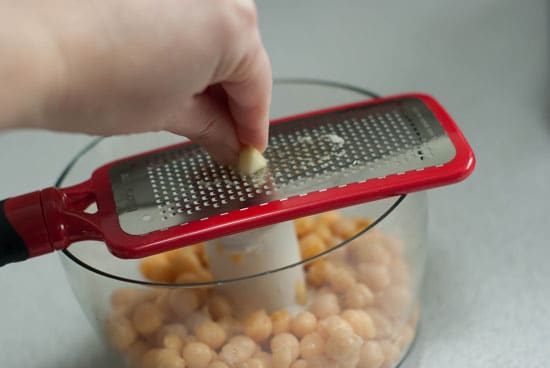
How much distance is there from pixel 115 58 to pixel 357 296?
1.05ft

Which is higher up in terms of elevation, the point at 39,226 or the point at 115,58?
the point at 115,58

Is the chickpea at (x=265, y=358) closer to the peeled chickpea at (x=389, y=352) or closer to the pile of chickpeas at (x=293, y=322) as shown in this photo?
the pile of chickpeas at (x=293, y=322)

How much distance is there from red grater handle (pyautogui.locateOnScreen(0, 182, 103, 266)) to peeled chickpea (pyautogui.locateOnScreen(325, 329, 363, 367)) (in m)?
0.20

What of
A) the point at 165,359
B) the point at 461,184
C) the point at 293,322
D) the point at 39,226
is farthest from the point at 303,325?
the point at 461,184

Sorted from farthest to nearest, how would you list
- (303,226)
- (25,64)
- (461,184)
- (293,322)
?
(461,184)
(303,226)
(293,322)
(25,64)

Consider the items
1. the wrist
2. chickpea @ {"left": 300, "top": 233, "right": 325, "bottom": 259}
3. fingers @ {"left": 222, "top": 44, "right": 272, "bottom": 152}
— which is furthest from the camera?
chickpea @ {"left": 300, "top": 233, "right": 325, "bottom": 259}

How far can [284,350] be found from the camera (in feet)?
1.96

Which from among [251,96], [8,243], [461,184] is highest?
[251,96]

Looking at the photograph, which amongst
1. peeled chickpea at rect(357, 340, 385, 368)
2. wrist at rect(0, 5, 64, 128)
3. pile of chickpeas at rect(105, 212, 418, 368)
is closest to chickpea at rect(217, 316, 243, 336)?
pile of chickpeas at rect(105, 212, 418, 368)

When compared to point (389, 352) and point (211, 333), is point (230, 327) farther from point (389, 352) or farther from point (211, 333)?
point (389, 352)

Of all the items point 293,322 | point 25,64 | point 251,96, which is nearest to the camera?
point 25,64

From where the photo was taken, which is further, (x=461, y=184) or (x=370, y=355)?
(x=461, y=184)

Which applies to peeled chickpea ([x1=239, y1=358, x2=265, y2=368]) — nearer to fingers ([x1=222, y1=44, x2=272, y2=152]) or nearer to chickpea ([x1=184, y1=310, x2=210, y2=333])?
chickpea ([x1=184, y1=310, x2=210, y2=333])

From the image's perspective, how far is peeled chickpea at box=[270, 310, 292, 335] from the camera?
24.2 inches
